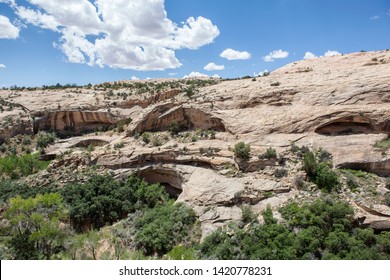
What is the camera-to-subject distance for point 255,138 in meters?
22.9

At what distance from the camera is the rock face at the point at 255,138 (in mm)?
17984

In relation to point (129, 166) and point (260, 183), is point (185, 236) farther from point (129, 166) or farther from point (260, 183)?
point (129, 166)

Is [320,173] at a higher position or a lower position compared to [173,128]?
lower

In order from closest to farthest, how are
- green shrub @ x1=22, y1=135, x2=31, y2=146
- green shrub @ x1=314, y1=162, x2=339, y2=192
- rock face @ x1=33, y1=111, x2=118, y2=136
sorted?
green shrub @ x1=314, y1=162, x2=339, y2=192 → green shrub @ x1=22, y1=135, x2=31, y2=146 → rock face @ x1=33, y1=111, x2=118, y2=136

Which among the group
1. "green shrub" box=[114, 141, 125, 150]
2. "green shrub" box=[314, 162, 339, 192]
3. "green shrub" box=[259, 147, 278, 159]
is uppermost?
"green shrub" box=[114, 141, 125, 150]

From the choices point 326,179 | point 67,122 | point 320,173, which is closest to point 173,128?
point 320,173

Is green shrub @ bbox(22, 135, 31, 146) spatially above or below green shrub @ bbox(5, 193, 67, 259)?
above

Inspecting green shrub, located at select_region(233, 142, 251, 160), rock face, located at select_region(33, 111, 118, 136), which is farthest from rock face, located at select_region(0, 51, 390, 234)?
rock face, located at select_region(33, 111, 118, 136)

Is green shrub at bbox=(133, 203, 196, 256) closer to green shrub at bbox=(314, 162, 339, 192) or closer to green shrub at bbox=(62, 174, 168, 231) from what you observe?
green shrub at bbox=(62, 174, 168, 231)

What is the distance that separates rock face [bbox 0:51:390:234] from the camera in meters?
18.0

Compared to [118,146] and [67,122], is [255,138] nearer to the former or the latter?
[118,146]

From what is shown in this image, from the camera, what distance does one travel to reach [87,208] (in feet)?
69.5

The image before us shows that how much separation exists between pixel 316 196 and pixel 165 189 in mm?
12707

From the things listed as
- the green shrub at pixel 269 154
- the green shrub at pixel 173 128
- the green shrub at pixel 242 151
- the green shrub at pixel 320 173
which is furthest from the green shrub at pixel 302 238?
the green shrub at pixel 173 128
